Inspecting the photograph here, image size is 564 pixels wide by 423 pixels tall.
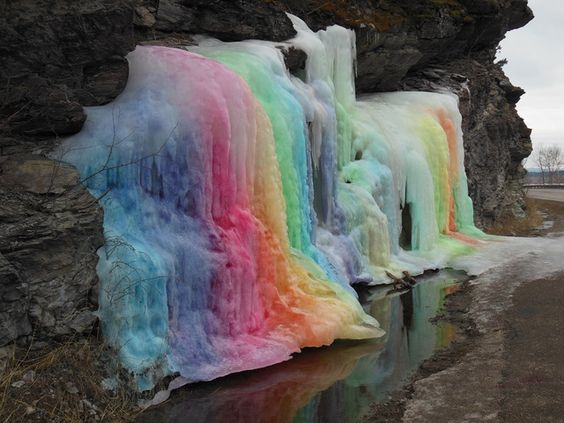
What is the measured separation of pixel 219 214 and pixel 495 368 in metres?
3.39

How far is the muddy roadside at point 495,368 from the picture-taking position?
5.23 m

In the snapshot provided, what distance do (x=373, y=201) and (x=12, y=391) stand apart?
335 inches

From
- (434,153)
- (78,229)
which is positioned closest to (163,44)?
(78,229)

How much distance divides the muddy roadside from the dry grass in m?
2.06

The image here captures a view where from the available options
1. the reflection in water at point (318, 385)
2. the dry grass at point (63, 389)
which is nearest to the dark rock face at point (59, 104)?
the dry grass at point (63, 389)

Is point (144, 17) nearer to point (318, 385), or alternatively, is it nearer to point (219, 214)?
point (219, 214)

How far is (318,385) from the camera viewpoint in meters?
6.19

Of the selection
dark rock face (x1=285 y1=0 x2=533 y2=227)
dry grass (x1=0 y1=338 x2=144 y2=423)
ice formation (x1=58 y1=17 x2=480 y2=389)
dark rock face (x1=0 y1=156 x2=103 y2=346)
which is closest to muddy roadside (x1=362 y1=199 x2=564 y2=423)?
ice formation (x1=58 y1=17 x2=480 y2=389)

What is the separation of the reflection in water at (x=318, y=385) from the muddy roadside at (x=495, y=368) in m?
0.22

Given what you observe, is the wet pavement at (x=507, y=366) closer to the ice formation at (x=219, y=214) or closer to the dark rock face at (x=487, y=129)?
the ice formation at (x=219, y=214)

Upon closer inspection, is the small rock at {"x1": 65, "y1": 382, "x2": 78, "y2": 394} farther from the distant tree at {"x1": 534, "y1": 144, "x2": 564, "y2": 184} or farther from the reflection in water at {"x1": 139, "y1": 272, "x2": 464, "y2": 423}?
the distant tree at {"x1": 534, "y1": 144, "x2": 564, "y2": 184}

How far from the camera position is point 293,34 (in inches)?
463

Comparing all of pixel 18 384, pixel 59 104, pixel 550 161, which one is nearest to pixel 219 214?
pixel 59 104

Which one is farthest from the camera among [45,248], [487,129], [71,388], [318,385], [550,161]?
[550,161]
